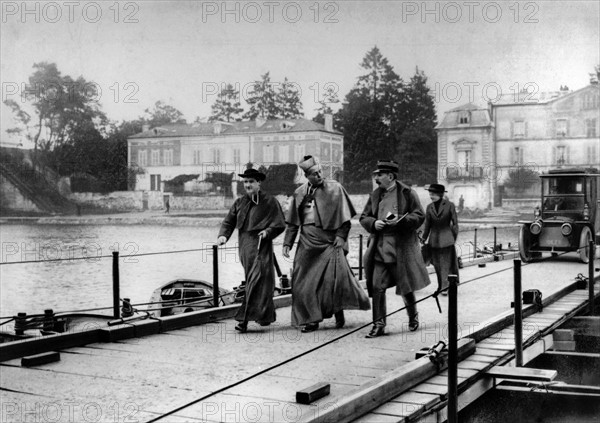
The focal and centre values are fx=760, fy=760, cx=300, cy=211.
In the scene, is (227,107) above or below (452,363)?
above

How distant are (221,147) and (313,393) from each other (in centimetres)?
4219

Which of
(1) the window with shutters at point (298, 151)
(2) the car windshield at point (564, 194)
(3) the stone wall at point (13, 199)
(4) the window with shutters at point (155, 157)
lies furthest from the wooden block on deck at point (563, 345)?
(1) the window with shutters at point (298, 151)

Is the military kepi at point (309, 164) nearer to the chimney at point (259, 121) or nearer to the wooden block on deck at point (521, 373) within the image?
the wooden block on deck at point (521, 373)

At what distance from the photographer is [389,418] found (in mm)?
4820

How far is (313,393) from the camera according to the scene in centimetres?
Result: 501

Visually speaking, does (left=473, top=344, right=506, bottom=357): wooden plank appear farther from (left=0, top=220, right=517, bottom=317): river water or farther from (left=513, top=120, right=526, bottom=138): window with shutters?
(left=513, top=120, right=526, bottom=138): window with shutters

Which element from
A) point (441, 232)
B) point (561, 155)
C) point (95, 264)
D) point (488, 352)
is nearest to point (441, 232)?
point (441, 232)

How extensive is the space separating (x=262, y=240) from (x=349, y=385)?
2.60m

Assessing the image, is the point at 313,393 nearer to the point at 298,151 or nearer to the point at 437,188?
the point at 437,188

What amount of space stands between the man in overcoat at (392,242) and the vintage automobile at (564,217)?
9717mm

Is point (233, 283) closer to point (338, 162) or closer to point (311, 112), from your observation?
point (338, 162)

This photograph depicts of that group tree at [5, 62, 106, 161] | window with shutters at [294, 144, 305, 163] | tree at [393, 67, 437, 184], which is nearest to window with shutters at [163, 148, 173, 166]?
window with shutters at [294, 144, 305, 163]

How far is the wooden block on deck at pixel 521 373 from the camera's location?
6145 millimetres

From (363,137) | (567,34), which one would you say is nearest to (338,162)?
(363,137)
